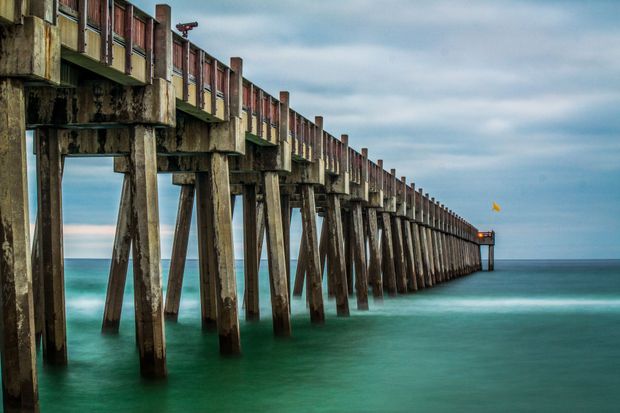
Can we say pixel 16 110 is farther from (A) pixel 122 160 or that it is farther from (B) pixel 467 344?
(B) pixel 467 344

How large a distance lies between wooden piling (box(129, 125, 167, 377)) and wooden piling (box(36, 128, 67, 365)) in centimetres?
282

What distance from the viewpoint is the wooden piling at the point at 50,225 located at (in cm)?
1712

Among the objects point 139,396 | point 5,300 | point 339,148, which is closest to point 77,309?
point 339,148

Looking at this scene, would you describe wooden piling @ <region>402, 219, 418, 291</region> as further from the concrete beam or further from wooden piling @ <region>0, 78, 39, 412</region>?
wooden piling @ <region>0, 78, 39, 412</region>

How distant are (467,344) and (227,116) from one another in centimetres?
952

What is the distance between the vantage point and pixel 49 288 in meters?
17.2

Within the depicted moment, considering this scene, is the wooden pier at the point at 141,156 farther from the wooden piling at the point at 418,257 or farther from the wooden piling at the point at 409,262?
the wooden piling at the point at 418,257

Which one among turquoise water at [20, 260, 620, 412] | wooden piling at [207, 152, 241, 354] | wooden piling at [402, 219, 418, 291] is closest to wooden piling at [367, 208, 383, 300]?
turquoise water at [20, 260, 620, 412]

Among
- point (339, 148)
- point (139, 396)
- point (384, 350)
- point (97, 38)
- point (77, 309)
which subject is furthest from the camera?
point (77, 309)

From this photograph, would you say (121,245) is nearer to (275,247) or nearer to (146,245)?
(275,247)

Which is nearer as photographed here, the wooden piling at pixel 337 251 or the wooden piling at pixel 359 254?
the wooden piling at pixel 337 251

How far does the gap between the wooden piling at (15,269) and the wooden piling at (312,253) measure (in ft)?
49.1

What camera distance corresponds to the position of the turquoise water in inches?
602

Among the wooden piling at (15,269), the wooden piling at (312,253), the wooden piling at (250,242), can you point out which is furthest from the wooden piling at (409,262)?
the wooden piling at (15,269)
